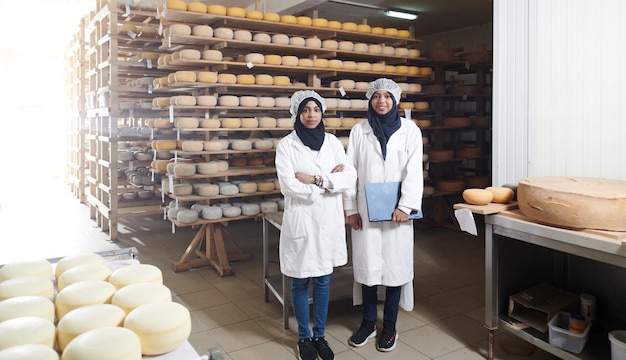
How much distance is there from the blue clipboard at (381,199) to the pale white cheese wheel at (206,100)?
2049mm

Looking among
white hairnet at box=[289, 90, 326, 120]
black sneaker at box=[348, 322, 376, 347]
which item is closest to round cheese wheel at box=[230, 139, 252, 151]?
white hairnet at box=[289, 90, 326, 120]

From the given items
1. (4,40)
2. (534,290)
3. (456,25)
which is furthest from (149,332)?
(4,40)

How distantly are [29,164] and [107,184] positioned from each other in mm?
7128

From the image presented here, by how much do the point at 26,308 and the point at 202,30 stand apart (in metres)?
3.26

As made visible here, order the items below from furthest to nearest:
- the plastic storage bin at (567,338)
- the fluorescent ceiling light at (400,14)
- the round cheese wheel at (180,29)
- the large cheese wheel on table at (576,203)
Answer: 1. the fluorescent ceiling light at (400,14)
2. the round cheese wheel at (180,29)
3. the plastic storage bin at (567,338)
4. the large cheese wheel on table at (576,203)

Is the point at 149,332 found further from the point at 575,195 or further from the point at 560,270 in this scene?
the point at 560,270

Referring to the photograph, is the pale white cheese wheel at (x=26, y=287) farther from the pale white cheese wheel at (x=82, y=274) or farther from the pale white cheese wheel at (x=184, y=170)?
the pale white cheese wheel at (x=184, y=170)

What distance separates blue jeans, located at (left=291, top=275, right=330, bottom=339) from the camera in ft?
8.26

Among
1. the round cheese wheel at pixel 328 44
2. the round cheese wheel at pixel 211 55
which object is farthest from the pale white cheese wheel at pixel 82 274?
the round cheese wheel at pixel 328 44

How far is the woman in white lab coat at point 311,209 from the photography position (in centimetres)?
244

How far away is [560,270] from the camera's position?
276 cm

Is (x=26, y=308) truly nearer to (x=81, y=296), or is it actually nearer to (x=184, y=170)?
(x=81, y=296)

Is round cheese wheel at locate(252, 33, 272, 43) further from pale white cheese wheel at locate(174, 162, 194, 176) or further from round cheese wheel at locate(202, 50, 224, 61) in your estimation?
pale white cheese wheel at locate(174, 162, 194, 176)

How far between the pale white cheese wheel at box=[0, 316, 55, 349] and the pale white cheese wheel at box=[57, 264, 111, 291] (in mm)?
257
